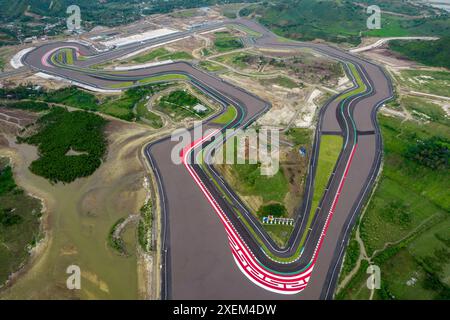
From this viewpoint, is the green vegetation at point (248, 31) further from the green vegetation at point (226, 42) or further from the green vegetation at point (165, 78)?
the green vegetation at point (165, 78)

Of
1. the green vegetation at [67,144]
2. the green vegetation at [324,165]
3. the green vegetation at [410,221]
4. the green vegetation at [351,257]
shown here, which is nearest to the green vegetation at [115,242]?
the green vegetation at [67,144]

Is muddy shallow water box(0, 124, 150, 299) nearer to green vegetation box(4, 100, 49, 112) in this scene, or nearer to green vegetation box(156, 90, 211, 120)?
green vegetation box(4, 100, 49, 112)

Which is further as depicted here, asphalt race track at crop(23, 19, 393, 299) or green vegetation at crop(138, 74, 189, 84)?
green vegetation at crop(138, 74, 189, 84)

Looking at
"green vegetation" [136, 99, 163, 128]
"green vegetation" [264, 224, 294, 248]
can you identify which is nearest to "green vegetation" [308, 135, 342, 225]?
"green vegetation" [264, 224, 294, 248]

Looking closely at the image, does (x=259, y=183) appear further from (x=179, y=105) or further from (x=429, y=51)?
(x=429, y=51)

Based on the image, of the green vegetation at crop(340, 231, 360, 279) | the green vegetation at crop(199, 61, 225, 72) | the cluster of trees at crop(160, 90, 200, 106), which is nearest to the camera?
the green vegetation at crop(340, 231, 360, 279)
